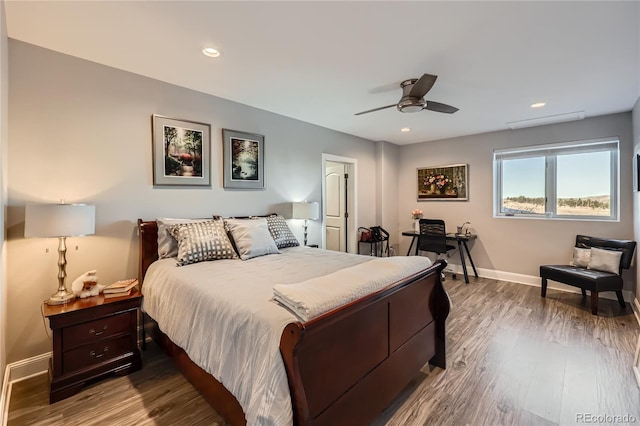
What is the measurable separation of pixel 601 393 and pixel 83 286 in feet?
12.8

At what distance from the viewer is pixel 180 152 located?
2961 mm

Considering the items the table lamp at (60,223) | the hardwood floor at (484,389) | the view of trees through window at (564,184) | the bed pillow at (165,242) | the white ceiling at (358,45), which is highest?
the white ceiling at (358,45)

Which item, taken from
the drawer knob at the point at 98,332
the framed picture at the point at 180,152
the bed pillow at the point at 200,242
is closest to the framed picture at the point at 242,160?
the framed picture at the point at 180,152

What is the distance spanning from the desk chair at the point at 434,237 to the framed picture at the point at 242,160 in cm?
283

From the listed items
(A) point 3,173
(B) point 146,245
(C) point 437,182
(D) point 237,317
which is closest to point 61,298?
(B) point 146,245

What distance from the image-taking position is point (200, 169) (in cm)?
312

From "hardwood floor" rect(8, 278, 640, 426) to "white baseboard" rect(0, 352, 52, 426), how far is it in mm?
68

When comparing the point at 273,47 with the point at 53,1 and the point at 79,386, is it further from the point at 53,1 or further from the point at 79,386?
the point at 79,386

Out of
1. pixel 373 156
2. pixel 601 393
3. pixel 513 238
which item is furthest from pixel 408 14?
pixel 513 238

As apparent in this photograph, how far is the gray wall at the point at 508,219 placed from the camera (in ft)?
12.4

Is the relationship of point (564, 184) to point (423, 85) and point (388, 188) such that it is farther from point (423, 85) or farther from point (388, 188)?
point (423, 85)

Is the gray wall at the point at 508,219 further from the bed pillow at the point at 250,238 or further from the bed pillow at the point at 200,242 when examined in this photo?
the bed pillow at the point at 200,242

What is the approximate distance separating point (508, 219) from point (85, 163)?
5643 mm

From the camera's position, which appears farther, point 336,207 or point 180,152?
point 336,207
